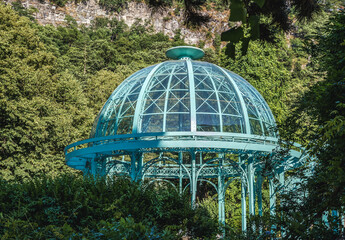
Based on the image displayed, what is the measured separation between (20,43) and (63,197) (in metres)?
19.0

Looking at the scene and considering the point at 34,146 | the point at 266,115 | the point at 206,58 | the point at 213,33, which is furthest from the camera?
the point at 213,33

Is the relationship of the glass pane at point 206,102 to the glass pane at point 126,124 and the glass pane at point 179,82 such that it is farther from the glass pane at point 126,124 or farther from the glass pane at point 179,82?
the glass pane at point 126,124

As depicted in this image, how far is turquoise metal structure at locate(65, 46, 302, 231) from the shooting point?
1084 cm

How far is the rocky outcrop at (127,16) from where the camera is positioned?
215 feet

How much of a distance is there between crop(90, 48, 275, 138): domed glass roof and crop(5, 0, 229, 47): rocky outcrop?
53.0 m

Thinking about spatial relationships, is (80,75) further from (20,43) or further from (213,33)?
(213,33)

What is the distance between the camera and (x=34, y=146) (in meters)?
18.7

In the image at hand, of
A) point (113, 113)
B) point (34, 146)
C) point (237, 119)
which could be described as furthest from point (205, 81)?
point (34, 146)

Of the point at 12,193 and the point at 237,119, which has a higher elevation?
the point at 237,119

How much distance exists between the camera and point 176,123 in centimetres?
1238

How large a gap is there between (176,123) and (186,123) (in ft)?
2.38

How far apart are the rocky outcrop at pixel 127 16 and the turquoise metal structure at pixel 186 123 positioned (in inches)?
2101

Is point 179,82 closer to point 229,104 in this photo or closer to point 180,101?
point 180,101

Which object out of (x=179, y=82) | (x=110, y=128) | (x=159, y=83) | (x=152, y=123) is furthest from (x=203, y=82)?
(x=110, y=128)
